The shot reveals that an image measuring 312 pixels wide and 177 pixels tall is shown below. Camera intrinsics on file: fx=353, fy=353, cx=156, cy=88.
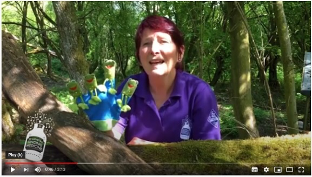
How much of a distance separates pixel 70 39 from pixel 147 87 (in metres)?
0.68

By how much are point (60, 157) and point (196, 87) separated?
16.1 inches

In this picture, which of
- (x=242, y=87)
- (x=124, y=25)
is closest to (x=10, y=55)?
(x=124, y=25)

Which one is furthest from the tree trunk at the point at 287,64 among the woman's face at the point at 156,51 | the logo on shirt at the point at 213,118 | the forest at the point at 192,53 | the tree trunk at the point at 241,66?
the woman's face at the point at 156,51

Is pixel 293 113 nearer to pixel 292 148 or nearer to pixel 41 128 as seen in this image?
pixel 292 148

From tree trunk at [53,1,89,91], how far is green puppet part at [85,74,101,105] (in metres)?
0.77

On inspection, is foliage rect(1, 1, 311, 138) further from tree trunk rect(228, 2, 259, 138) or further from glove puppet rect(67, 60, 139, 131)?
glove puppet rect(67, 60, 139, 131)

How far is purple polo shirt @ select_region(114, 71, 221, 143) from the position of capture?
957 mm

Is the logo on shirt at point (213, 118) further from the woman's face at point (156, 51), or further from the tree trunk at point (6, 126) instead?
the tree trunk at point (6, 126)

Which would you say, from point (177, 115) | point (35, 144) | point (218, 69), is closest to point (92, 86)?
point (35, 144)

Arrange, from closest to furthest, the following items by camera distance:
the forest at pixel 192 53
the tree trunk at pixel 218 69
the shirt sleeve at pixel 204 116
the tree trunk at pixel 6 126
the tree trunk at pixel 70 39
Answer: the forest at pixel 192 53 → the shirt sleeve at pixel 204 116 → the tree trunk at pixel 6 126 → the tree trunk at pixel 70 39 → the tree trunk at pixel 218 69

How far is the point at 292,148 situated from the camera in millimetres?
839

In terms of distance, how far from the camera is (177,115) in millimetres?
964

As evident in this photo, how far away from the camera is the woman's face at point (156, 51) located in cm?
89
